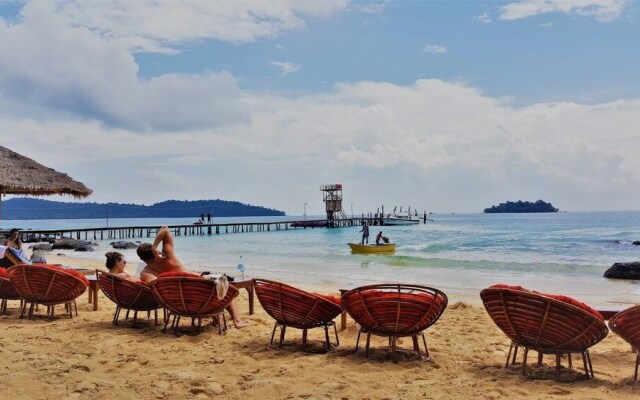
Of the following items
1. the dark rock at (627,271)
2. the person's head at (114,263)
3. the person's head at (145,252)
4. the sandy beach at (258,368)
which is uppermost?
the person's head at (145,252)

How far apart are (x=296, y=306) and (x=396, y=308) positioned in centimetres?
86

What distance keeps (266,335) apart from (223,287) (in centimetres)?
76

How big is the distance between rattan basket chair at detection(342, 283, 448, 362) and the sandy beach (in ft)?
0.84

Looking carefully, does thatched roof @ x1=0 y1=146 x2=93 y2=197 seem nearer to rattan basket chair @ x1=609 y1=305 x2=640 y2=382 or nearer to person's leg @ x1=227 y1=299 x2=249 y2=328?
person's leg @ x1=227 y1=299 x2=249 y2=328

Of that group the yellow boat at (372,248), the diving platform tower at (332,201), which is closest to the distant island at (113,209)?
the diving platform tower at (332,201)

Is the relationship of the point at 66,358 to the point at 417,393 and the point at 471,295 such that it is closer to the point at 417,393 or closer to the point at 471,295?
the point at 417,393

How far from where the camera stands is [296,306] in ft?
15.3

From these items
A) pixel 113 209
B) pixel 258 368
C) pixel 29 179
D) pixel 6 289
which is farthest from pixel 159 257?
pixel 113 209

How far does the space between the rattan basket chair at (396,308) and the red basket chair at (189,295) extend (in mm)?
1293

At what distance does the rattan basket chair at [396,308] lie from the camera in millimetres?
4293

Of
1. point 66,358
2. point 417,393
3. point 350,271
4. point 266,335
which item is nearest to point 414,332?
point 417,393

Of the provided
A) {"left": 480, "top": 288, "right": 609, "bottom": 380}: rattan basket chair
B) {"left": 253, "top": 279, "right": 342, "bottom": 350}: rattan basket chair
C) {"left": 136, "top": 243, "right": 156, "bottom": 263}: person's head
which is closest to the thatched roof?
{"left": 136, "top": 243, "right": 156, "bottom": 263}: person's head

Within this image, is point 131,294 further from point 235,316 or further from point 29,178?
point 29,178

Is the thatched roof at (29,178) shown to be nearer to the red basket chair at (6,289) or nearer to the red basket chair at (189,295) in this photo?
the red basket chair at (6,289)
